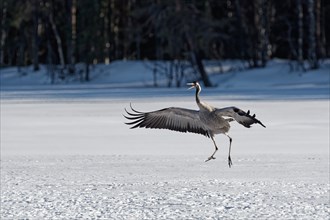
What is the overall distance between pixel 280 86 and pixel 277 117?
11552 millimetres

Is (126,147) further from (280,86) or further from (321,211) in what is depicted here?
(280,86)

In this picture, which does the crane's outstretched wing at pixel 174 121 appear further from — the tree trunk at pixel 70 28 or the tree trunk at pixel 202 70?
the tree trunk at pixel 70 28

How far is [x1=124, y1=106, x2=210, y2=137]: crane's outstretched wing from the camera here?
5.03 m

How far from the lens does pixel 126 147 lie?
12.7 m

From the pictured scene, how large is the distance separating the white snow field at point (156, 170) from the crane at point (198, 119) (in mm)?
2660

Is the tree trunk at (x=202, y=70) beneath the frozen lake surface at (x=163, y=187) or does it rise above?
above

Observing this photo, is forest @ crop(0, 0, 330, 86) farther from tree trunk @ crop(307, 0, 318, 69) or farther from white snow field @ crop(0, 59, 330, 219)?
white snow field @ crop(0, 59, 330, 219)

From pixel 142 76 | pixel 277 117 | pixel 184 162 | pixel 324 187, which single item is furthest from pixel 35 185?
pixel 142 76

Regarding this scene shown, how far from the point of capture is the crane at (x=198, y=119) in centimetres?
467

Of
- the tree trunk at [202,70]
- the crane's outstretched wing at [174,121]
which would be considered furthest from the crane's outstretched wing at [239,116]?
the tree trunk at [202,70]

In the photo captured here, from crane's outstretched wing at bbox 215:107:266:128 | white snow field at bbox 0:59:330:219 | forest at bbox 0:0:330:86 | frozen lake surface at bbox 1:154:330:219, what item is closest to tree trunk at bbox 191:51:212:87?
forest at bbox 0:0:330:86

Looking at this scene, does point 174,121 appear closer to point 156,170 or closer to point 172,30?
point 156,170

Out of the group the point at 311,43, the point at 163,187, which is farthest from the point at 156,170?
the point at 311,43

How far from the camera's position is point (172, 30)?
29.8 metres
